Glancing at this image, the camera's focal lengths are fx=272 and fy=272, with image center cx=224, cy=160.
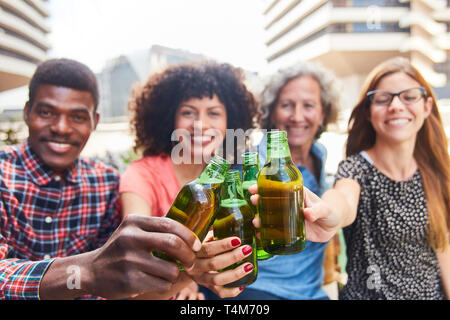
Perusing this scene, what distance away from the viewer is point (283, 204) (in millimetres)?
614

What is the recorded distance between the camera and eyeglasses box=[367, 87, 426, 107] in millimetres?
975

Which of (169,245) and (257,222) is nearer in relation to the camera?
(169,245)

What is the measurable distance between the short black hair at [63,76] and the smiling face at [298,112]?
2.49 feet

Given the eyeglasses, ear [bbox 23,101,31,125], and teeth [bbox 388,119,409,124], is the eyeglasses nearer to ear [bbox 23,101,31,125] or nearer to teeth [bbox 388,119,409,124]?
teeth [bbox 388,119,409,124]

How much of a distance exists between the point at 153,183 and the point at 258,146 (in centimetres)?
51

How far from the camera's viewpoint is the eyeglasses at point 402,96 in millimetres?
975

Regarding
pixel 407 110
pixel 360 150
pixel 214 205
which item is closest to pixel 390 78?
pixel 407 110

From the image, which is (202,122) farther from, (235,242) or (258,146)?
(235,242)

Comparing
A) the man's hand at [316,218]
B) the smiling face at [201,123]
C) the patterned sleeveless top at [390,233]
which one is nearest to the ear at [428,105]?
the patterned sleeveless top at [390,233]

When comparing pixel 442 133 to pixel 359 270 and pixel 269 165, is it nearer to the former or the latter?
pixel 359 270

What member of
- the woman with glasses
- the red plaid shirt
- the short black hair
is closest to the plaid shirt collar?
the red plaid shirt

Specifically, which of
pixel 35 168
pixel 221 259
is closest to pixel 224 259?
pixel 221 259

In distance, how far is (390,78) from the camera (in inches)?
41.0

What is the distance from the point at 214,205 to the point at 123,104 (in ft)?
2.45
